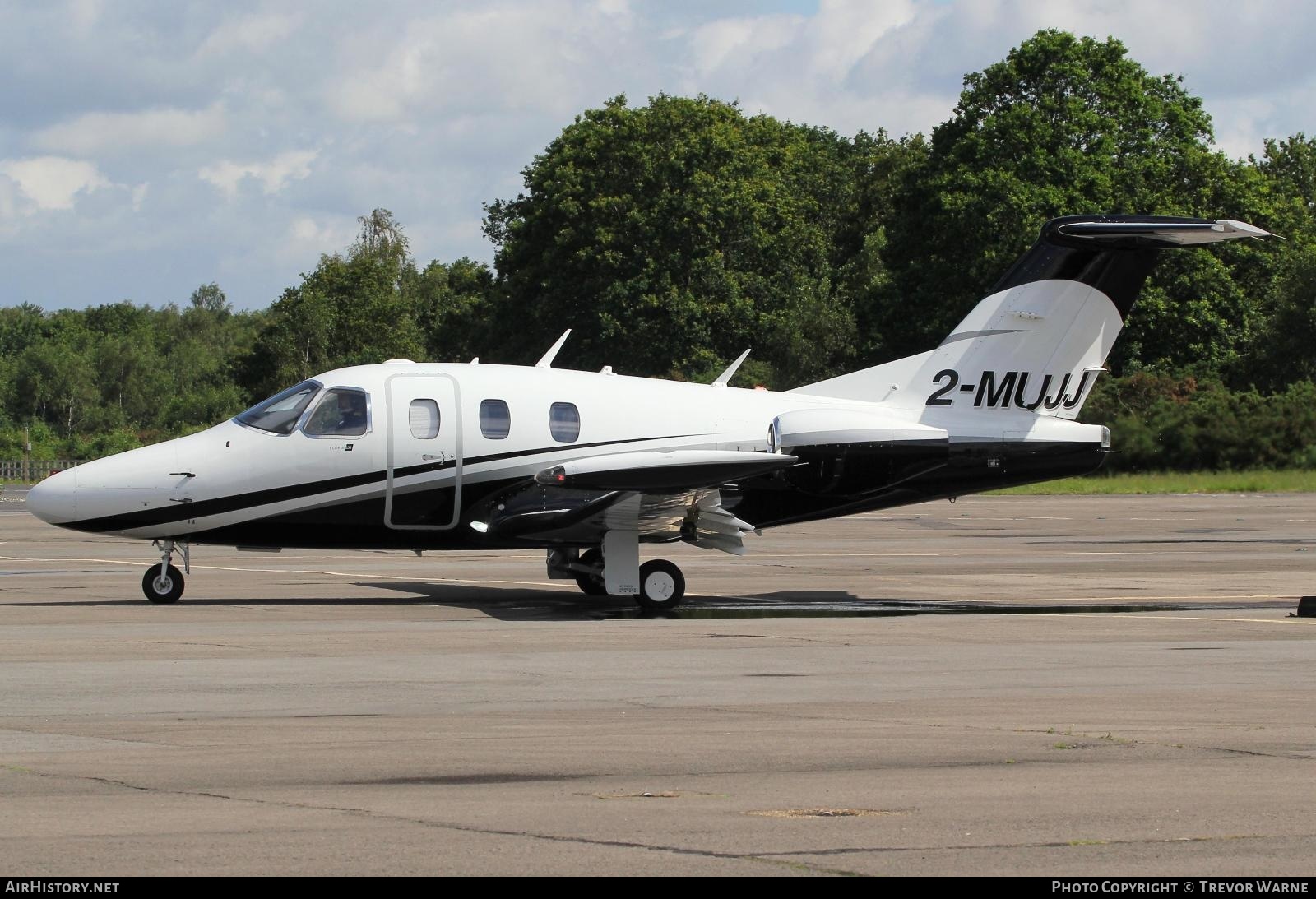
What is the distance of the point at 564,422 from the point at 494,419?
34.4 inches

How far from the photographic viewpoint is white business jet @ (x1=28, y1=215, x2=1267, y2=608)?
18812mm

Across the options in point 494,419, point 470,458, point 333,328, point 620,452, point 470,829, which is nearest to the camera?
point 470,829

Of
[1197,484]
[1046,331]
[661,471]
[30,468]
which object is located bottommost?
[1197,484]

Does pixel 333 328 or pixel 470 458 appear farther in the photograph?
pixel 333 328

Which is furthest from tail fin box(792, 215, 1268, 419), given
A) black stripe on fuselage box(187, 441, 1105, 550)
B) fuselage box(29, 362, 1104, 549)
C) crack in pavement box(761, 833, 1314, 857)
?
crack in pavement box(761, 833, 1314, 857)

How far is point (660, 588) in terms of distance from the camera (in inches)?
758

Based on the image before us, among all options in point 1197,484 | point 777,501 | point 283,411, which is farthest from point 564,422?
point 1197,484

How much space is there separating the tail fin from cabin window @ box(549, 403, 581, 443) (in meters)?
3.86

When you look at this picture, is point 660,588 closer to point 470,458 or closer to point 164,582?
point 470,458

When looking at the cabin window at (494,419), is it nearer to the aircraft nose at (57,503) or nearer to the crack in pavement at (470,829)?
the aircraft nose at (57,503)

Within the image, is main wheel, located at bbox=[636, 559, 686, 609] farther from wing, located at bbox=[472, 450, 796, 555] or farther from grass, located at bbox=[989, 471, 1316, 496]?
grass, located at bbox=[989, 471, 1316, 496]
